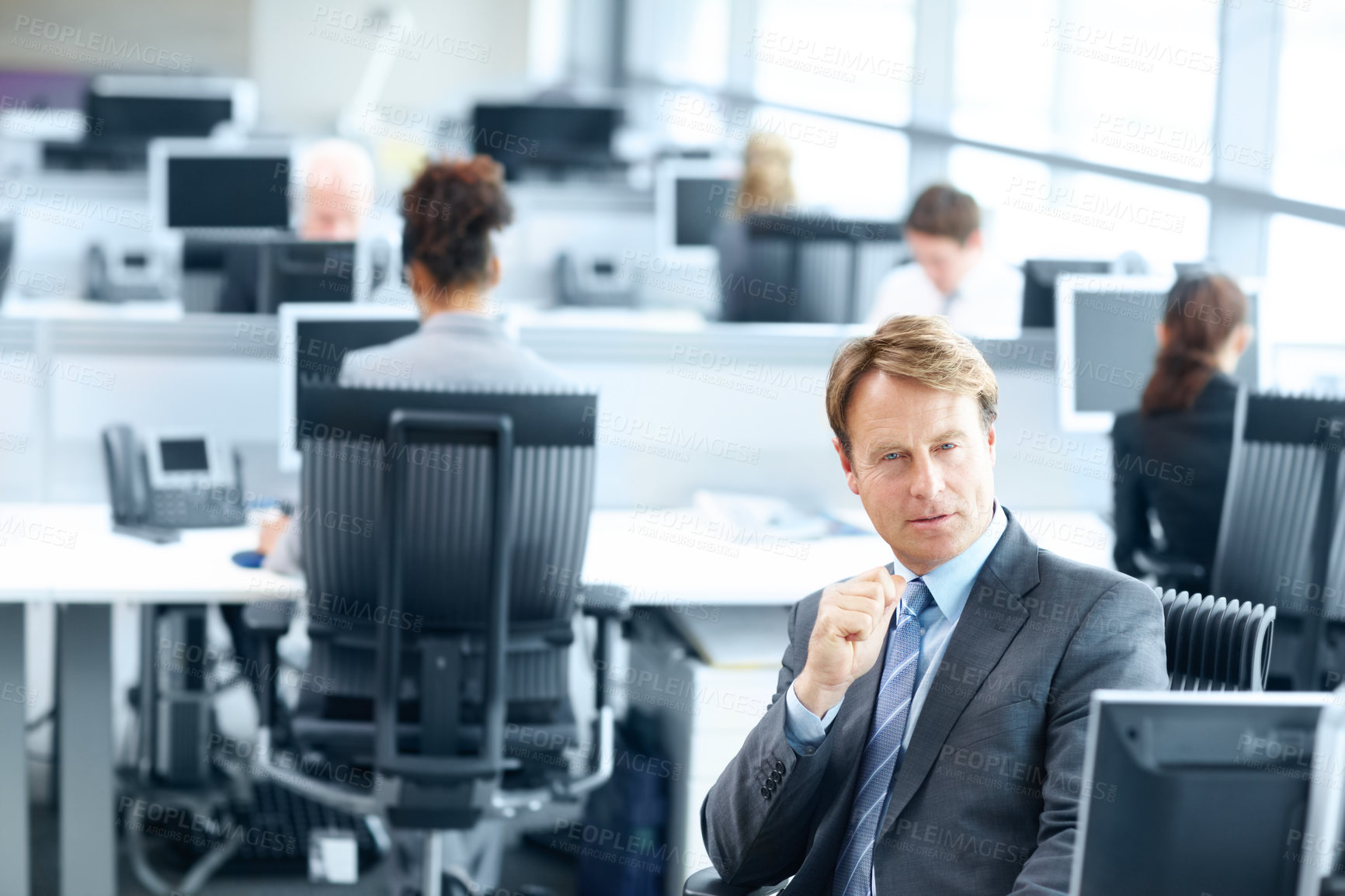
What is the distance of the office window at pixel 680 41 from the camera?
1170 centimetres

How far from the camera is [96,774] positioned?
277 cm

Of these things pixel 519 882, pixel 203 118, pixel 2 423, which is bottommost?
pixel 519 882

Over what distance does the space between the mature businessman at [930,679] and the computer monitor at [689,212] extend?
471cm

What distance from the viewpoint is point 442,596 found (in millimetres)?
2346

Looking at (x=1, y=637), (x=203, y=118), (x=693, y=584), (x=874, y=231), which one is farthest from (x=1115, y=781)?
(x=203, y=118)

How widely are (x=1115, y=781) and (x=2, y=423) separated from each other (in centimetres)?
266

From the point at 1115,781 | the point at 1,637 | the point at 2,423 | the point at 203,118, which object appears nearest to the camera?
the point at 1115,781

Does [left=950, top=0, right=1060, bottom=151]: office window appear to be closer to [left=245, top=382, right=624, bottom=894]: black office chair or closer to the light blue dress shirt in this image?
[left=245, top=382, right=624, bottom=894]: black office chair

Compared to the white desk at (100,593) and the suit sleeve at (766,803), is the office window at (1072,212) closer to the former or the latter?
the white desk at (100,593)

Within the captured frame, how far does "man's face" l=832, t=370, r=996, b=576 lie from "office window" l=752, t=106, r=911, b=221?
20.4 ft

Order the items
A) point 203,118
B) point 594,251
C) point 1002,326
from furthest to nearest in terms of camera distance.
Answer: point 203,118 → point 594,251 → point 1002,326

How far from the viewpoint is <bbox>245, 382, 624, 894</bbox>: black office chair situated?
2281 millimetres

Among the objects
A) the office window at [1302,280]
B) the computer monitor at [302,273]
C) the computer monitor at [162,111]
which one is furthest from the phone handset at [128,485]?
the computer monitor at [162,111]

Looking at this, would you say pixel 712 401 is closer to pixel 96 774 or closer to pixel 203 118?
pixel 96 774
